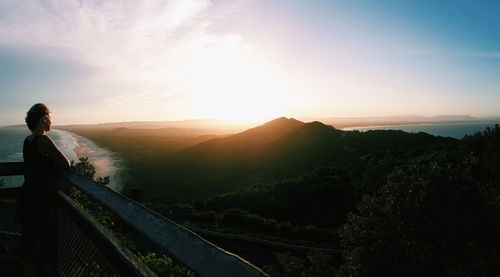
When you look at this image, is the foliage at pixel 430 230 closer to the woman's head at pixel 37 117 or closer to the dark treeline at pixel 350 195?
the dark treeline at pixel 350 195

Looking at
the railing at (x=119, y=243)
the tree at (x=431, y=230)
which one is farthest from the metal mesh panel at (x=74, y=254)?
the tree at (x=431, y=230)

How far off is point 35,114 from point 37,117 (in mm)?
43

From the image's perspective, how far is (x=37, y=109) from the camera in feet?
13.0

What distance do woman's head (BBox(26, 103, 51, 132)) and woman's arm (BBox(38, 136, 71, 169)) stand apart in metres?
0.48

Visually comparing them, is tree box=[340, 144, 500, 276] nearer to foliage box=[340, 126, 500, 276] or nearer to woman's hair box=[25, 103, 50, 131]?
foliage box=[340, 126, 500, 276]

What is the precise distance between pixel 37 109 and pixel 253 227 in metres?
32.6

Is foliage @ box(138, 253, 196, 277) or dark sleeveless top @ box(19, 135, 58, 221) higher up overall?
dark sleeveless top @ box(19, 135, 58, 221)

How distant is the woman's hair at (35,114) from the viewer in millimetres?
3871

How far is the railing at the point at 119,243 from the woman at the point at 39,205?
0.45 feet

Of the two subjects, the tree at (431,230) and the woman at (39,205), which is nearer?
the woman at (39,205)

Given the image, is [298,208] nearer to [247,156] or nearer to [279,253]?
[279,253]

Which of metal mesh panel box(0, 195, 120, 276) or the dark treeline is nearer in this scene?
metal mesh panel box(0, 195, 120, 276)

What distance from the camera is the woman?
11.3 ft

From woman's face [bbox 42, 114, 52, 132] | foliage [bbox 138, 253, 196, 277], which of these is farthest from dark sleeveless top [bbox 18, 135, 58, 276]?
foliage [bbox 138, 253, 196, 277]
